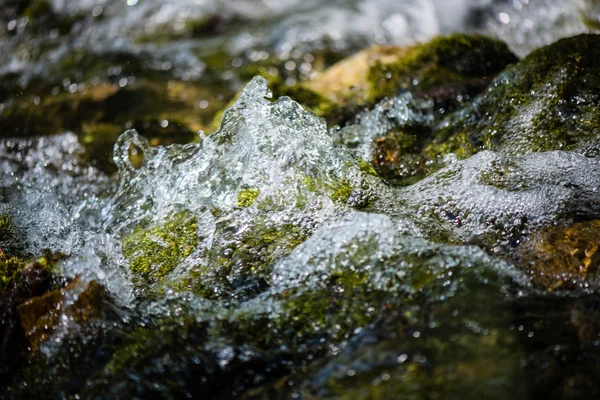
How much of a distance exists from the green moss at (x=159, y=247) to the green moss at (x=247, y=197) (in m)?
0.31

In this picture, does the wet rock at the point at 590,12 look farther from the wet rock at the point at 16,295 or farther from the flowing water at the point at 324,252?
the wet rock at the point at 16,295

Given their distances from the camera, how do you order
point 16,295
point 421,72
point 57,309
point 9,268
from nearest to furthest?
point 57,309 < point 16,295 < point 9,268 < point 421,72

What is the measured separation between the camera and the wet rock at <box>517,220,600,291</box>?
256 centimetres

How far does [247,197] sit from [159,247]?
60 centimetres

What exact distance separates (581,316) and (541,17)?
6.07m

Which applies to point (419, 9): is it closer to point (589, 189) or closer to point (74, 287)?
point (589, 189)

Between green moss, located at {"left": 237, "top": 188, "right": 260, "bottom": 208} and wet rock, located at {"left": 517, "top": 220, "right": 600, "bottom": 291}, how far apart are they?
1.48 metres

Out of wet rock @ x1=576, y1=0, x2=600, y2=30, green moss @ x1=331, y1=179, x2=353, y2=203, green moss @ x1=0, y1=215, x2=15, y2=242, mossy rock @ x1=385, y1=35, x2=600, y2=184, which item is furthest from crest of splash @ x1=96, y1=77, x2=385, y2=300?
wet rock @ x1=576, y1=0, x2=600, y2=30

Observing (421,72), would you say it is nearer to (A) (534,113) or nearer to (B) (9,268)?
(A) (534,113)

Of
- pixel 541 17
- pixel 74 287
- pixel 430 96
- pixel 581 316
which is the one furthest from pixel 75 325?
pixel 541 17

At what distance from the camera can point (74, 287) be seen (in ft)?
8.51

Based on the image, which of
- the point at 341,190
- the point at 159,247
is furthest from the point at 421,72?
the point at 159,247

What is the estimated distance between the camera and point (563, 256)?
2631 millimetres

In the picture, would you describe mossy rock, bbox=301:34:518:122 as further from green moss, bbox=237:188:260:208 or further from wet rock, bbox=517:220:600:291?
wet rock, bbox=517:220:600:291
